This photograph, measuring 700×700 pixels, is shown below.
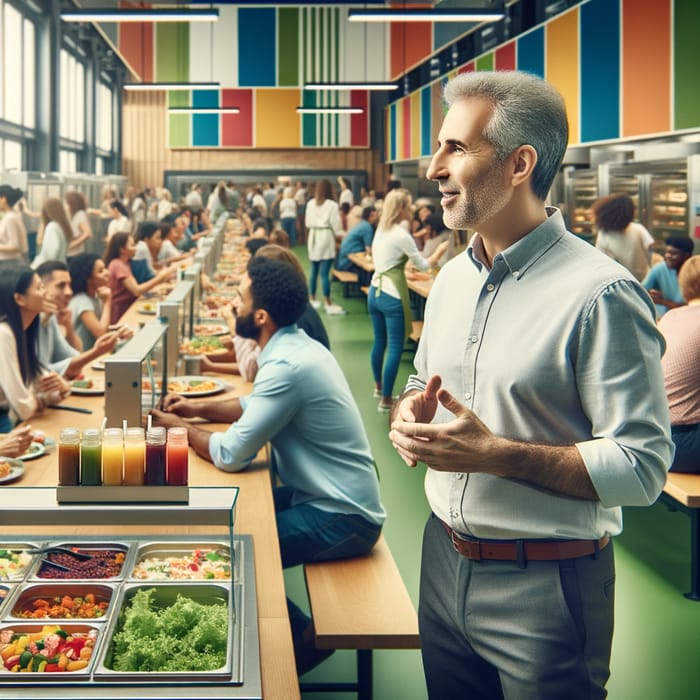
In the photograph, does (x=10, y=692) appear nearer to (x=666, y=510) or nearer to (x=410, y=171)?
(x=666, y=510)

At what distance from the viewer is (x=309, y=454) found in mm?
3285

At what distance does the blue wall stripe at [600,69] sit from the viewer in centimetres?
886

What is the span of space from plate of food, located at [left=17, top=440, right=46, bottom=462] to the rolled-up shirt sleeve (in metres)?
2.34

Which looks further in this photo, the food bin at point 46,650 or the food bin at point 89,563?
the food bin at point 89,563

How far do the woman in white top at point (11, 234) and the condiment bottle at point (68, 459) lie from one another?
659 centimetres

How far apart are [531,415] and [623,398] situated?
0.54ft

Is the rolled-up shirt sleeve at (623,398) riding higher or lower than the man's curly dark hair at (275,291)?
lower

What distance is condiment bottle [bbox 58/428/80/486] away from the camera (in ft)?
6.83

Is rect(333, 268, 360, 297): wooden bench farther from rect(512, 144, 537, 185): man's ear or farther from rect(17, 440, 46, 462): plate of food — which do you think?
rect(512, 144, 537, 185): man's ear

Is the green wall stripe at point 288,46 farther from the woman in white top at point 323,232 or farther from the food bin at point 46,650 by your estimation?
the food bin at point 46,650

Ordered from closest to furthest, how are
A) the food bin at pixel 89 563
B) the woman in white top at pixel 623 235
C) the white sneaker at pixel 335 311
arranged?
1. the food bin at pixel 89 563
2. the woman in white top at pixel 623 235
3. the white sneaker at pixel 335 311

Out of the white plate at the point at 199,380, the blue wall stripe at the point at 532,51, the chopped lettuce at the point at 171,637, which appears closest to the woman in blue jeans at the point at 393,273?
the white plate at the point at 199,380

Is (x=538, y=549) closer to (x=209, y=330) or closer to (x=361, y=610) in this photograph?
(x=361, y=610)

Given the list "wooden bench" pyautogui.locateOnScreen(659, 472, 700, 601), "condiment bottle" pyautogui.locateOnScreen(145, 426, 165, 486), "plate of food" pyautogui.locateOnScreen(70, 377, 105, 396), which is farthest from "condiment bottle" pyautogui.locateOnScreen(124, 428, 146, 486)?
"plate of food" pyautogui.locateOnScreen(70, 377, 105, 396)
